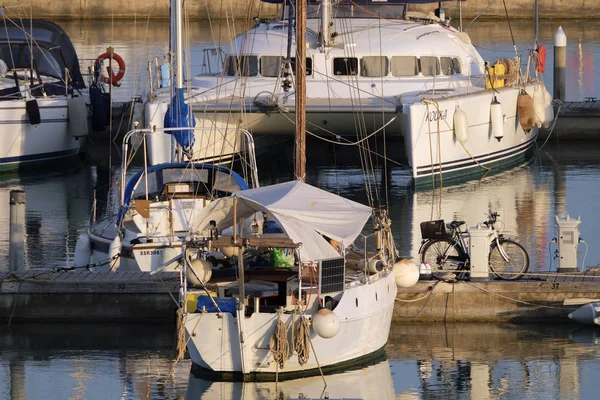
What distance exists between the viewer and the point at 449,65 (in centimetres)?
3033

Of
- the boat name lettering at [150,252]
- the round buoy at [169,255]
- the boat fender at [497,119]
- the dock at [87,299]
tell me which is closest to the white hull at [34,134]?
the boat fender at [497,119]

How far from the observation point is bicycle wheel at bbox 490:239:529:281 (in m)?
18.7

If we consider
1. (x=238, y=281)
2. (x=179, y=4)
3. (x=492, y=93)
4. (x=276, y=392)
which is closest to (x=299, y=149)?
(x=238, y=281)

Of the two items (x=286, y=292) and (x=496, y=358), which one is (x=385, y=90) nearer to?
(x=496, y=358)

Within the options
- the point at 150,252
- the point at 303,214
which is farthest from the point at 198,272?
the point at 150,252

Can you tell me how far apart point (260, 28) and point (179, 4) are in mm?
8127

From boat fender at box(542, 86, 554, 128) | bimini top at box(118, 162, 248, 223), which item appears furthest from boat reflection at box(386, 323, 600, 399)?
boat fender at box(542, 86, 554, 128)

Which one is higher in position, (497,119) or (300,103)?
(300,103)

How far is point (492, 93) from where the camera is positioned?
2966 centimetres

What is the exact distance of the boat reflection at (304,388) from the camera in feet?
51.0

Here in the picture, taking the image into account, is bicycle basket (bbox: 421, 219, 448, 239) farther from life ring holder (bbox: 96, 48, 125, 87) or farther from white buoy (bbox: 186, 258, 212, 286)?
life ring holder (bbox: 96, 48, 125, 87)

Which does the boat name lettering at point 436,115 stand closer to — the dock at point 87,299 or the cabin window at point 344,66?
the cabin window at point 344,66

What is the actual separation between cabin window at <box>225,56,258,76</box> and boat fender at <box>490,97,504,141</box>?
185 inches

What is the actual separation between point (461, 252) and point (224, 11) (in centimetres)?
4409
